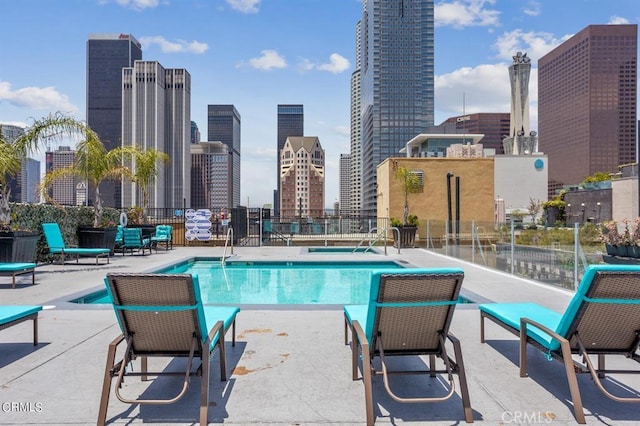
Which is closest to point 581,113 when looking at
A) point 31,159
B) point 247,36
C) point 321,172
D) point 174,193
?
point 321,172

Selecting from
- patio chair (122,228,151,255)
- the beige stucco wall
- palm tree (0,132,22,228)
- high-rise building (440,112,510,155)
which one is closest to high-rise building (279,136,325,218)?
high-rise building (440,112,510,155)

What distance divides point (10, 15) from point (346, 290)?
15.3 metres

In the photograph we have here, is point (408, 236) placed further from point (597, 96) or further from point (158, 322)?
point (597, 96)

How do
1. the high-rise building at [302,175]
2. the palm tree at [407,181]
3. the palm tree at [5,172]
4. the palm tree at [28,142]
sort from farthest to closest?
1. the high-rise building at [302,175]
2. the palm tree at [407,181]
3. the palm tree at [28,142]
4. the palm tree at [5,172]

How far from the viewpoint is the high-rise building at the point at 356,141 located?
15864 centimetres

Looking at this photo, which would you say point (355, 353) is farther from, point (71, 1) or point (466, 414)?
point (71, 1)

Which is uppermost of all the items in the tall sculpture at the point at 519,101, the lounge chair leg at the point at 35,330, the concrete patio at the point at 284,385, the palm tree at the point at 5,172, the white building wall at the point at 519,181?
the tall sculpture at the point at 519,101

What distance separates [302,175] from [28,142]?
116285 mm

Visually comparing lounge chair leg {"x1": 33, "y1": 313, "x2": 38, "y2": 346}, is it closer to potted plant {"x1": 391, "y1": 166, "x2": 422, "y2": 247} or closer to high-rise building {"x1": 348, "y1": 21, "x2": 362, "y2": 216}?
A: potted plant {"x1": 391, "y1": 166, "x2": 422, "y2": 247}

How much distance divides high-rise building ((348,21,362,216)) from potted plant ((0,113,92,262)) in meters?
142

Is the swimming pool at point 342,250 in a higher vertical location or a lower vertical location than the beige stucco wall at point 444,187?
lower

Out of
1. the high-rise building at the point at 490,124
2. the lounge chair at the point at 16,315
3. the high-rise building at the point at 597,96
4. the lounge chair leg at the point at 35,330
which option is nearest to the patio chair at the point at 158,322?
the lounge chair at the point at 16,315

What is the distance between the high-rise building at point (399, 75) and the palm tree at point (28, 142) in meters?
114

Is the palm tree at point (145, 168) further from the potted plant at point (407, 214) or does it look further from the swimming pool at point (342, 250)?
the potted plant at point (407, 214)
